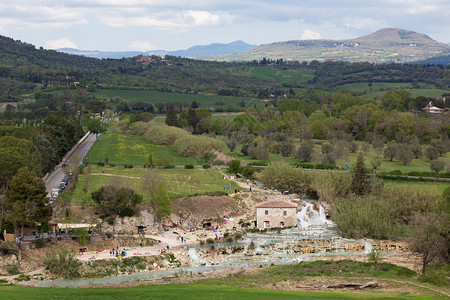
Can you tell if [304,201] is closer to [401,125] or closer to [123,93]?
[401,125]

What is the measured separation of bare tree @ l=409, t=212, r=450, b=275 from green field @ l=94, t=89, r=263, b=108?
137 m

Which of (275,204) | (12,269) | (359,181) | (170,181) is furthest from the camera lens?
(170,181)

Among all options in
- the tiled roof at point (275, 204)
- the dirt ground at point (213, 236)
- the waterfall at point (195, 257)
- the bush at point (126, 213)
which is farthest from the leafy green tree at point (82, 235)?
the tiled roof at point (275, 204)

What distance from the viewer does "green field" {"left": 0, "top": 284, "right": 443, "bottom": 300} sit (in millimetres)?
35156

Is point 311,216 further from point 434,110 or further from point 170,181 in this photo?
point 434,110

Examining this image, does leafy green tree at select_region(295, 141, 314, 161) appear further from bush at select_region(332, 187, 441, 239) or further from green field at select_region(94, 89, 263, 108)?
green field at select_region(94, 89, 263, 108)

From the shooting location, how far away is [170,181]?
71062 millimetres

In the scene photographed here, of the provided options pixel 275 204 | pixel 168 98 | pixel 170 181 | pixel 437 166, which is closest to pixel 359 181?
pixel 275 204

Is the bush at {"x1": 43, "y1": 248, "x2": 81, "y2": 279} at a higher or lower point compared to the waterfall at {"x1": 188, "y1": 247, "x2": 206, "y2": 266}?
higher

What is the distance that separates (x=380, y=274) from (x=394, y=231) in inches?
518

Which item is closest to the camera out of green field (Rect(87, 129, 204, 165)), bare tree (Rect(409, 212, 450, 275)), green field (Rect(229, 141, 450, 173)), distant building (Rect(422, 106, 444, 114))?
bare tree (Rect(409, 212, 450, 275))

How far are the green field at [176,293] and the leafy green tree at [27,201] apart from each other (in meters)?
11.3

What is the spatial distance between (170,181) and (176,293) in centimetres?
3530

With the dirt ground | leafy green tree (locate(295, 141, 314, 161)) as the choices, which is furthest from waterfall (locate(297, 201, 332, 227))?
leafy green tree (locate(295, 141, 314, 161))
